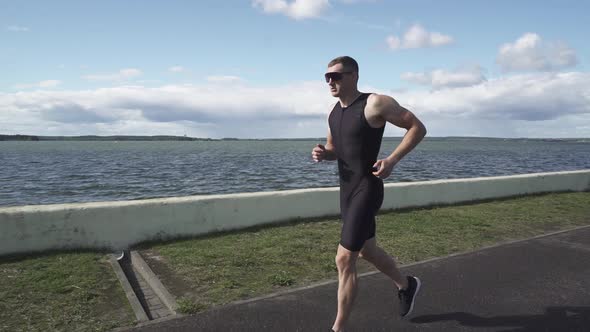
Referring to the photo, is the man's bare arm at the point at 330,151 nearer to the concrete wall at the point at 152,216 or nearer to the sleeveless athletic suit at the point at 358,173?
the sleeveless athletic suit at the point at 358,173

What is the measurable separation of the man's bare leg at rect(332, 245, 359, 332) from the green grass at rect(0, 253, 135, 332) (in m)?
1.69

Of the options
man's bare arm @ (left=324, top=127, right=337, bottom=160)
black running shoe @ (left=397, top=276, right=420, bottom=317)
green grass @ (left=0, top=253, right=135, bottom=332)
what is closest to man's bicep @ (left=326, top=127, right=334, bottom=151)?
man's bare arm @ (left=324, top=127, right=337, bottom=160)

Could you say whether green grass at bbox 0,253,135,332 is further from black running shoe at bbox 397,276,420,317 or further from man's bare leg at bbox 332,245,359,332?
black running shoe at bbox 397,276,420,317

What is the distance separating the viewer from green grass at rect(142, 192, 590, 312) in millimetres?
4168

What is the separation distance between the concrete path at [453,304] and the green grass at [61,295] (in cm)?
51

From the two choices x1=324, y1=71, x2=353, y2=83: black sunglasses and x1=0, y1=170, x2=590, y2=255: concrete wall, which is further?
x1=0, y1=170, x2=590, y2=255: concrete wall

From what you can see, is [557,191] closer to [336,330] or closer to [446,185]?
[446,185]

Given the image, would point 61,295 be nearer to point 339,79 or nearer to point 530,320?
point 339,79

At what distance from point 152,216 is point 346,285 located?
3.52 metres

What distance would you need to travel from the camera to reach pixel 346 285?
116 inches

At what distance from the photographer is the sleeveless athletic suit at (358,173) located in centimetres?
289

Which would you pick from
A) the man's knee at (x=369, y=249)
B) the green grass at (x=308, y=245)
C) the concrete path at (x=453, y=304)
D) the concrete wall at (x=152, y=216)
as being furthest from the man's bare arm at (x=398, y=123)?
the concrete wall at (x=152, y=216)

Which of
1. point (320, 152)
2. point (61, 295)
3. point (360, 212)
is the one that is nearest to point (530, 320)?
point (360, 212)

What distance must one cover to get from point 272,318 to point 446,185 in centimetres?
633
